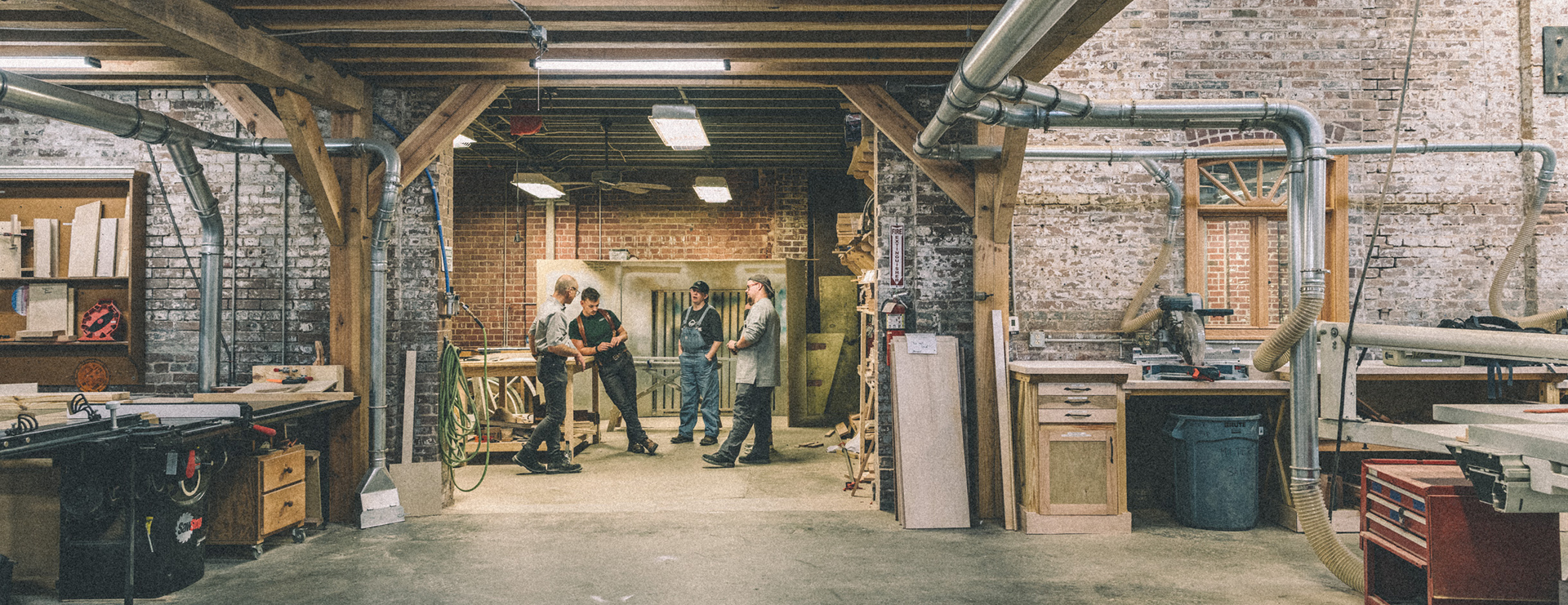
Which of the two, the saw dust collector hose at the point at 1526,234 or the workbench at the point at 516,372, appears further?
the workbench at the point at 516,372

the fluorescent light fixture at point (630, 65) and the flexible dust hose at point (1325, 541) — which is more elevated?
the fluorescent light fixture at point (630, 65)

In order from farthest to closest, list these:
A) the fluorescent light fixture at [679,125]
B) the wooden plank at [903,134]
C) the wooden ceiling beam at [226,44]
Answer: the fluorescent light fixture at [679,125] → the wooden plank at [903,134] → the wooden ceiling beam at [226,44]

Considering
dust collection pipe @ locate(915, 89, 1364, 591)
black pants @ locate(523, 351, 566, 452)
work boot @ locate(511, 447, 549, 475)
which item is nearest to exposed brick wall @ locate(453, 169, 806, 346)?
black pants @ locate(523, 351, 566, 452)

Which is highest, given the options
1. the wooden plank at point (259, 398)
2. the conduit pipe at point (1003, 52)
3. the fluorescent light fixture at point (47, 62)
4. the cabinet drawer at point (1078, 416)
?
the fluorescent light fixture at point (47, 62)

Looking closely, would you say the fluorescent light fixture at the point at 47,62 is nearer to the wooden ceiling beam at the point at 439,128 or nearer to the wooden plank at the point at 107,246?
the wooden plank at the point at 107,246

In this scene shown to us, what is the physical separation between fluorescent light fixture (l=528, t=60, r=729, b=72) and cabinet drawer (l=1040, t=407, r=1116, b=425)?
295 cm

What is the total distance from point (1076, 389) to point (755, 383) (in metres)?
3.02

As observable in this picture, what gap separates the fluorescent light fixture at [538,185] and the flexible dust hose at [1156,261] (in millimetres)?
5981

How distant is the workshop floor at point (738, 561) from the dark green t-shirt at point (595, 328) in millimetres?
2019

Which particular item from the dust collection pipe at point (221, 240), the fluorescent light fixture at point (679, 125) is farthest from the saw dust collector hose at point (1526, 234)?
the dust collection pipe at point (221, 240)

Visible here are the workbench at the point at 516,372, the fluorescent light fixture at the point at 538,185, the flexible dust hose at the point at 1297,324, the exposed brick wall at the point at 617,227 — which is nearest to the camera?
the flexible dust hose at the point at 1297,324

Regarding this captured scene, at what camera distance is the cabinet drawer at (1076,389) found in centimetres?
484

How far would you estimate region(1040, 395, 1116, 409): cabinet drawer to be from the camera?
15.9 ft

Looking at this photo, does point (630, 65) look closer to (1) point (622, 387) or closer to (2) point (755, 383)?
(2) point (755, 383)
